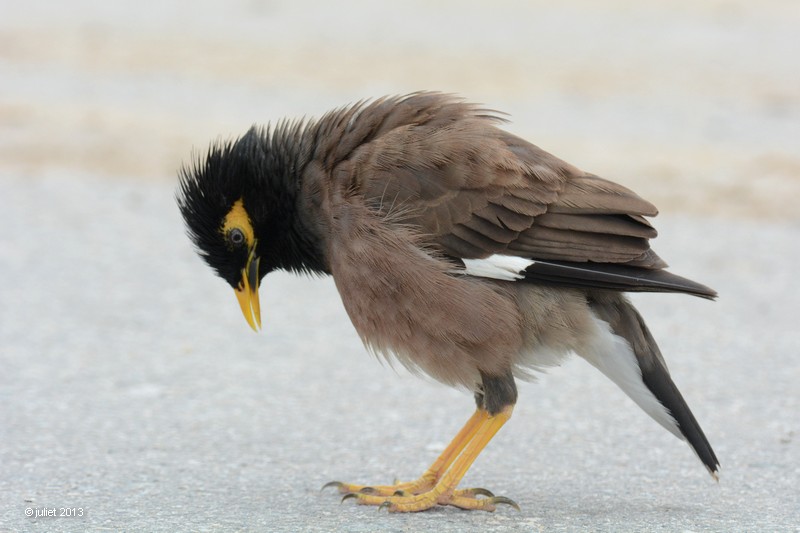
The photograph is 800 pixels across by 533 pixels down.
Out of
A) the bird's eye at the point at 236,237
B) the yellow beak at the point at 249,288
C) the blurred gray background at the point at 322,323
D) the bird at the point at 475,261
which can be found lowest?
the blurred gray background at the point at 322,323

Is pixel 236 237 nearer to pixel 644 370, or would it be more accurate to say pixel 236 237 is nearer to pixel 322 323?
pixel 644 370

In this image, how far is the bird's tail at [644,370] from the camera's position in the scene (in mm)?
5613

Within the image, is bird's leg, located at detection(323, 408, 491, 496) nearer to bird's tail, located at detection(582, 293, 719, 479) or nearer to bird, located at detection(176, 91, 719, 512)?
bird, located at detection(176, 91, 719, 512)

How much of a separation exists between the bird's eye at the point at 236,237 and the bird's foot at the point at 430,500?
1367 mm

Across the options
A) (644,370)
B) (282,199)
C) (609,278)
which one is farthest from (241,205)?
(644,370)

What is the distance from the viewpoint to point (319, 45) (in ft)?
70.4

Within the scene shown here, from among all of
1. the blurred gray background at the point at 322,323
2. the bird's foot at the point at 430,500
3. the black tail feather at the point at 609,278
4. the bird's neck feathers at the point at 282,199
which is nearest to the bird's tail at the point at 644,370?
the black tail feather at the point at 609,278

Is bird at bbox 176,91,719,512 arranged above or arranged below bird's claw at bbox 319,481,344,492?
above

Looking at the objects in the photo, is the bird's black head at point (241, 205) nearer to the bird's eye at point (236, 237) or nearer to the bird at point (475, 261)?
the bird's eye at point (236, 237)

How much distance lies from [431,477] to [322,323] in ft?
11.8

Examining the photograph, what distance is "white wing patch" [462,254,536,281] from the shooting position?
17.9 feet

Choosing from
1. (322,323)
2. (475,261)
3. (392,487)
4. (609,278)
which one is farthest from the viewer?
(322,323)

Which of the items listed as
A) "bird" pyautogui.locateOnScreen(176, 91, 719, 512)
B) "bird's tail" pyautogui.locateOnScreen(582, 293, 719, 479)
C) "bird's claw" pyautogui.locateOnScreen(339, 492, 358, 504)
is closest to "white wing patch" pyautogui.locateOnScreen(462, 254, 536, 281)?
"bird" pyautogui.locateOnScreen(176, 91, 719, 512)

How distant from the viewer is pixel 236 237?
605 cm
